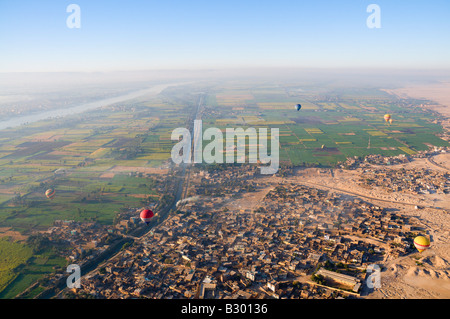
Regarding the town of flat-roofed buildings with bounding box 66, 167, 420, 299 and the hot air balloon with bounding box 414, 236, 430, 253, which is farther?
the hot air balloon with bounding box 414, 236, 430, 253

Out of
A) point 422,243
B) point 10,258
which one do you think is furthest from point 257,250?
point 10,258

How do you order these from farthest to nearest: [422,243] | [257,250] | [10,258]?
[257,250]
[10,258]
[422,243]

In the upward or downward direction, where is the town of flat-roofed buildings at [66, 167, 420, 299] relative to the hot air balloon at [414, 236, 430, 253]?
downward

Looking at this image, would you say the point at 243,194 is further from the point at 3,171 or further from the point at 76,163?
the point at 3,171

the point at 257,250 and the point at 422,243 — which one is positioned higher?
the point at 422,243

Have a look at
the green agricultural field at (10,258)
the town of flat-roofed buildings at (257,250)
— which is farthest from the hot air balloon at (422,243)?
the green agricultural field at (10,258)

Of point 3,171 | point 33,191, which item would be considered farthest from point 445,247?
point 3,171

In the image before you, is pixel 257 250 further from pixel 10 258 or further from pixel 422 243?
pixel 10 258

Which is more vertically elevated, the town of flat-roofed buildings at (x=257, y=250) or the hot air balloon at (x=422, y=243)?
the hot air balloon at (x=422, y=243)

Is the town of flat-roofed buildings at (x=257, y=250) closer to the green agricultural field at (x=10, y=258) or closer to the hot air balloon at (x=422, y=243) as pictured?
the hot air balloon at (x=422, y=243)

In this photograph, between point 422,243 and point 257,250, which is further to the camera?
point 257,250

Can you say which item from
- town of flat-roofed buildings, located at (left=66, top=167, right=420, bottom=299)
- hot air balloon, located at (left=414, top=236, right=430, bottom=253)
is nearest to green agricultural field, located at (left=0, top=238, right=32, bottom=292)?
town of flat-roofed buildings, located at (left=66, top=167, right=420, bottom=299)

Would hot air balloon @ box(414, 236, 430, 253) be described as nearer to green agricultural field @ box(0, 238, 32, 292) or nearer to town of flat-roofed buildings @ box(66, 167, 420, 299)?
town of flat-roofed buildings @ box(66, 167, 420, 299)
